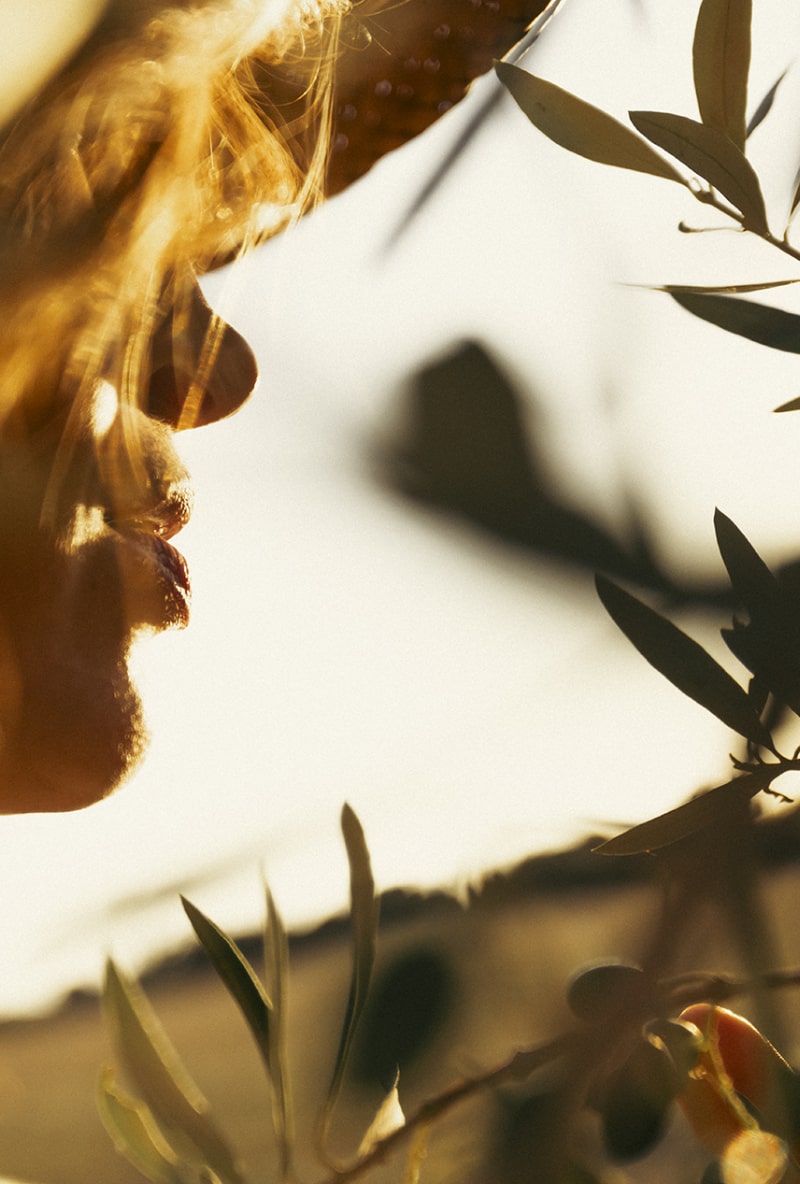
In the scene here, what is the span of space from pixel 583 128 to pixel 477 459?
341 mm

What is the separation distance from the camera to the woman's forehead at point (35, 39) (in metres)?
0.45

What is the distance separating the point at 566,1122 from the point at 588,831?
0.54ft

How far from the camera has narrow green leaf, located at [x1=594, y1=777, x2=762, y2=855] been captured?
1.26ft

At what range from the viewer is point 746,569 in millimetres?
394

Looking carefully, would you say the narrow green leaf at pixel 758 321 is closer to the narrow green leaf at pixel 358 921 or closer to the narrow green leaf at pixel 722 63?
the narrow green leaf at pixel 722 63

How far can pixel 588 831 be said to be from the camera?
50cm

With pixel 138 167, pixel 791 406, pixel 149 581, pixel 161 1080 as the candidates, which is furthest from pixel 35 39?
pixel 161 1080

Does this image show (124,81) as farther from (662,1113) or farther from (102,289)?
(662,1113)

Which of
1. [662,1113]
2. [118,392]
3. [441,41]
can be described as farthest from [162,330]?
[662,1113]

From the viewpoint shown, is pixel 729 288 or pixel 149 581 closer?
pixel 729 288

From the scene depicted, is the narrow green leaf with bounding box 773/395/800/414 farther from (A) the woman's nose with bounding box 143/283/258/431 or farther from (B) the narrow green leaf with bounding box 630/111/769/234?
(A) the woman's nose with bounding box 143/283/258/431

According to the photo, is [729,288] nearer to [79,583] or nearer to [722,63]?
[722,63]

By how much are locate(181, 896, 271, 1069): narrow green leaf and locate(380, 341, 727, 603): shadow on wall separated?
1.05 feet

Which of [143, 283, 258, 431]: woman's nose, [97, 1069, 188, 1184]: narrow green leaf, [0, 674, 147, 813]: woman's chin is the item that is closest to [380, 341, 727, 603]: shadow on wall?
[143, 283, 258, 431]: woman's nose
